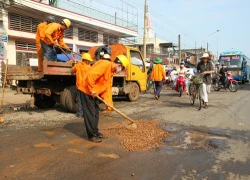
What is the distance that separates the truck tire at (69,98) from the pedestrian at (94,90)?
2619 millimetres

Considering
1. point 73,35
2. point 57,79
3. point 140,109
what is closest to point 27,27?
point 73,35

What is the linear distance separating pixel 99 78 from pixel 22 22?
1339 cm

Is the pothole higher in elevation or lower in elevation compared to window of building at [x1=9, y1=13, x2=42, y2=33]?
lower

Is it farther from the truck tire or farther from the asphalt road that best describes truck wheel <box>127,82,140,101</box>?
the asphalt road

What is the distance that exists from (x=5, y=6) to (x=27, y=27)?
2.09 metres

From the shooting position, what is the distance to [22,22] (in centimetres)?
1603

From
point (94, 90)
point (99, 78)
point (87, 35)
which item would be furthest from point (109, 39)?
point (94, 90)

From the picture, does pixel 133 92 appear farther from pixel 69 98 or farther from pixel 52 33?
pixel 52 33

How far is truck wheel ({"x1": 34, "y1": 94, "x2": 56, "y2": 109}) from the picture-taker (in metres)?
8.44

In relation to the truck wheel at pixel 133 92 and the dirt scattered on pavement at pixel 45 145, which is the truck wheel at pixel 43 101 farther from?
the dirt scattered on pavement at pixel 45 145

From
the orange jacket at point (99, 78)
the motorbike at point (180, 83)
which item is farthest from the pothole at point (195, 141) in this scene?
the motorbike at point (180, 83)

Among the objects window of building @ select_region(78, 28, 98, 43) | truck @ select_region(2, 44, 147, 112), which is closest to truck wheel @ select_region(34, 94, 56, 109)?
truck @ select_region(2, 44, 147, 112)

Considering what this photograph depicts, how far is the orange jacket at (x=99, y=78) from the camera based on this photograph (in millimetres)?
4602

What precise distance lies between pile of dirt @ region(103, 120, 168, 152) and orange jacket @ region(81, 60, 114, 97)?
96 centimetres
